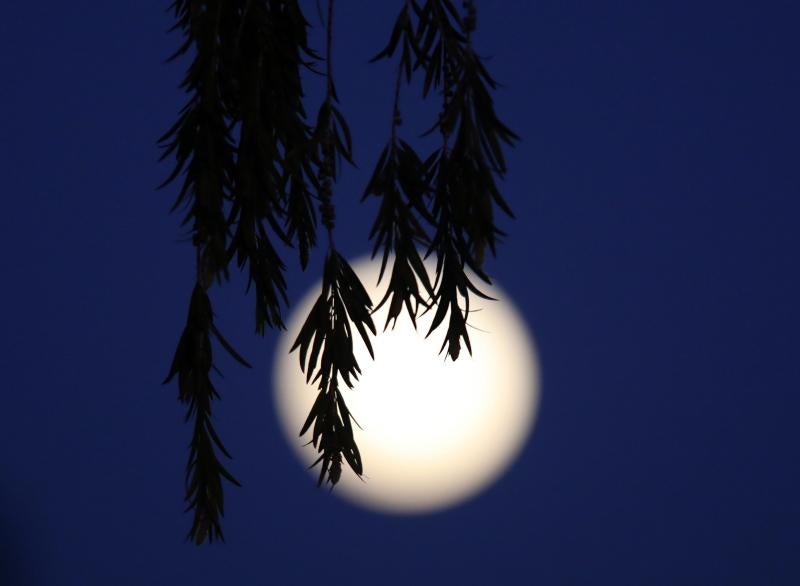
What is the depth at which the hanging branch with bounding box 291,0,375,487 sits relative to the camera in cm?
272

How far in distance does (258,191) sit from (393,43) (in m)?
0.53

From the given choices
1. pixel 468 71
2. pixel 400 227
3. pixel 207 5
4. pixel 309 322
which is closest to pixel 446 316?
pixel 400 227

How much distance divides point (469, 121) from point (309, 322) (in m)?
0.85

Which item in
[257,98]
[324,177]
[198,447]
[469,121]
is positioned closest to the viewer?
[469,121]

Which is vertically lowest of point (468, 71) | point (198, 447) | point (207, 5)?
point (198, 447)

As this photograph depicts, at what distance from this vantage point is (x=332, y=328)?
9.71 ft

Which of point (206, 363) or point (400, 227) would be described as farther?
point (206, 363)

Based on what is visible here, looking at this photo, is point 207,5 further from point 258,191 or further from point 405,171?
point 405,171

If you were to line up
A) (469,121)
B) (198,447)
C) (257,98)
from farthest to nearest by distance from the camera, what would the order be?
1. (198,447)
2. (257,98)
3. (469,121)

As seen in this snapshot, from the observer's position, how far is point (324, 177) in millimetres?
2641

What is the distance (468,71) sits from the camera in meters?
2.43

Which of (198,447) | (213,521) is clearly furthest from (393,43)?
(213,521)

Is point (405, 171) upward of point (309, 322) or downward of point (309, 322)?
upward

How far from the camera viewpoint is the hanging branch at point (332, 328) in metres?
2.72
